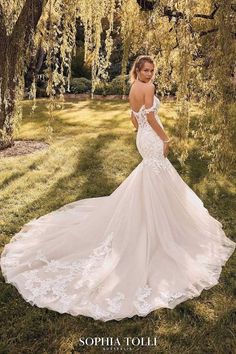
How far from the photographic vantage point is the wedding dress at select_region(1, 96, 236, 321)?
3.73 meters

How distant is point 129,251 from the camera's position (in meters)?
4.29

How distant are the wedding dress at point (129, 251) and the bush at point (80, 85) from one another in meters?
11.5

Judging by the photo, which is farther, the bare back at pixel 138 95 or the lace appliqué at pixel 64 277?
the bare back at pixel 138 95

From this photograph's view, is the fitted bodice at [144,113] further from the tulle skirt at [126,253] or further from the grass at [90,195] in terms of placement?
the grass at [90,195]

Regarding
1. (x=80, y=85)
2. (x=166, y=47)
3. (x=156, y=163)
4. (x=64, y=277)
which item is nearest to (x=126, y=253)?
(x=64, y=277)

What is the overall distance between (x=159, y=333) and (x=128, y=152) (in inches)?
220

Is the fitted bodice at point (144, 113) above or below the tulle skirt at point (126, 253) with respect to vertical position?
above

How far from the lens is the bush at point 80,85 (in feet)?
53.2

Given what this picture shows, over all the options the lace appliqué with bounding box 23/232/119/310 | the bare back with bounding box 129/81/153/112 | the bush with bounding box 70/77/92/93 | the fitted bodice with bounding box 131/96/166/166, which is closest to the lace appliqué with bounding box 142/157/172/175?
the fitted bodice with bounding box 131/96/166/166

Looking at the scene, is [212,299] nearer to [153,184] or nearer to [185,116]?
[153,184]

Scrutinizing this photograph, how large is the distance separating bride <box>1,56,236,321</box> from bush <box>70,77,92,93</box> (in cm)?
1152

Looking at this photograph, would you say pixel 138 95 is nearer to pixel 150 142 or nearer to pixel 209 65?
pixel 150 142

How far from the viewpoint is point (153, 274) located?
402 centimetres

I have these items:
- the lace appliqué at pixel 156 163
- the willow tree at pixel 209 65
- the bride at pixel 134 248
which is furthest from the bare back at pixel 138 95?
the lace appliqué at pixel 156 163
